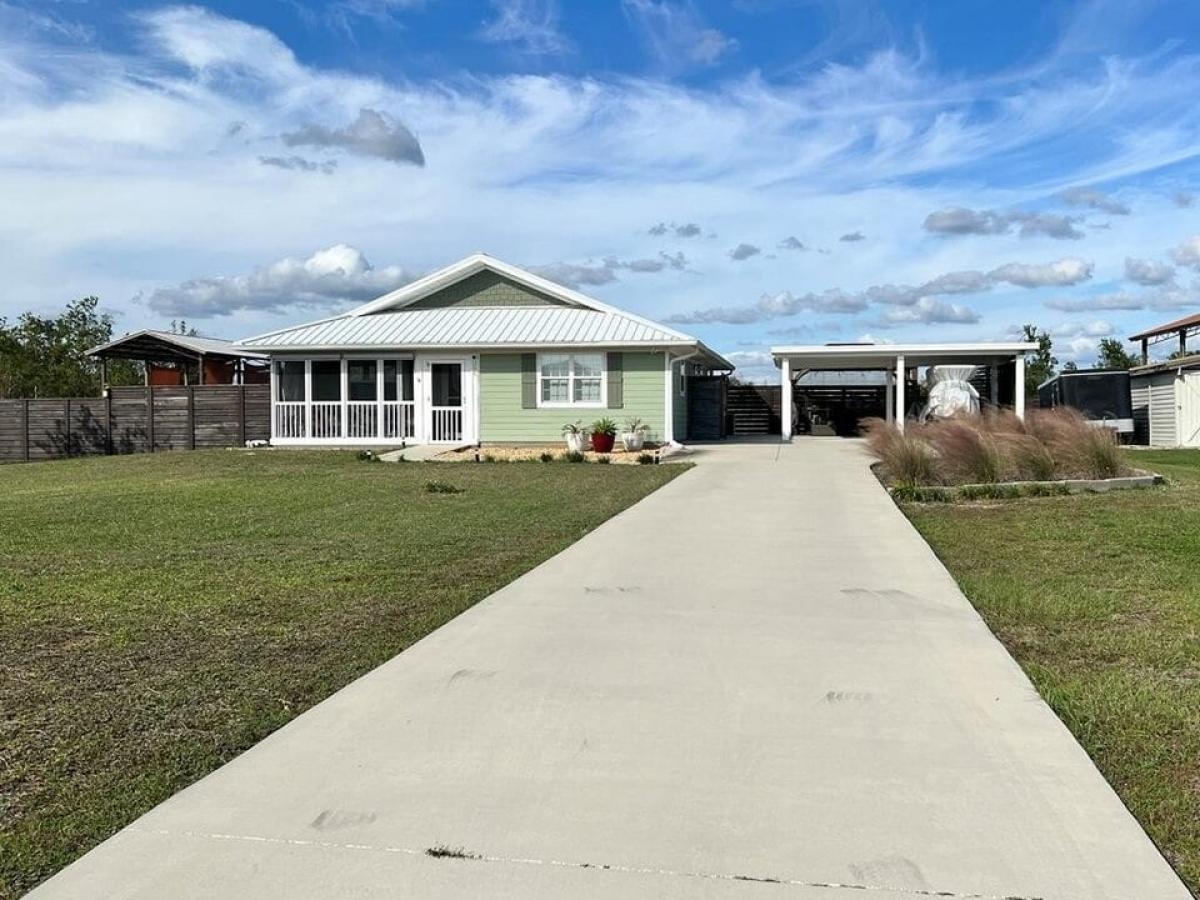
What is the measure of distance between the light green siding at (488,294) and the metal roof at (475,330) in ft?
0.64

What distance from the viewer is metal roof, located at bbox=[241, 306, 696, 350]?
21.8m

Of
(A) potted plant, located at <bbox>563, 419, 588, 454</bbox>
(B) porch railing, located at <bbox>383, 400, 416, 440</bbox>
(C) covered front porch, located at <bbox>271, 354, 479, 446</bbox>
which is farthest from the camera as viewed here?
(B) porch railing, located at <bbox>383, 400, 416, 440</bbox>

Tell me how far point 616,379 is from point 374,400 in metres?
5.86

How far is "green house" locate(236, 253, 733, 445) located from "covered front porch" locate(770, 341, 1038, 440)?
2.50 metres

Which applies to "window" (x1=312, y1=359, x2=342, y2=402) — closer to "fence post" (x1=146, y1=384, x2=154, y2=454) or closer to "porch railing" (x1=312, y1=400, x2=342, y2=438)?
"porch railing" (x1=312, y1=400, x2=342, y2=438)

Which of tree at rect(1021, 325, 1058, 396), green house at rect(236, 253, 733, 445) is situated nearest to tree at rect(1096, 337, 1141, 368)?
tree at rect(1021, 325, 1058, 396)

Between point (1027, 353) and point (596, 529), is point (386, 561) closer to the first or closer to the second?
point (596, 529)

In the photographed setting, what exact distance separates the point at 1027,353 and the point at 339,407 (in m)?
16.5

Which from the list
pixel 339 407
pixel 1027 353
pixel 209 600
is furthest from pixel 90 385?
pixel 209 600

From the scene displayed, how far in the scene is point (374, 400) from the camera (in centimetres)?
2367

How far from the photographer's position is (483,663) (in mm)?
5207

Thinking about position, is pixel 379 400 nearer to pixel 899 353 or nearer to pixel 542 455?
pixel 542 455

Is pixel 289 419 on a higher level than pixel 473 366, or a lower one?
lower

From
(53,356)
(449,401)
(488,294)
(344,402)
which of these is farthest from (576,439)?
(53,356)
